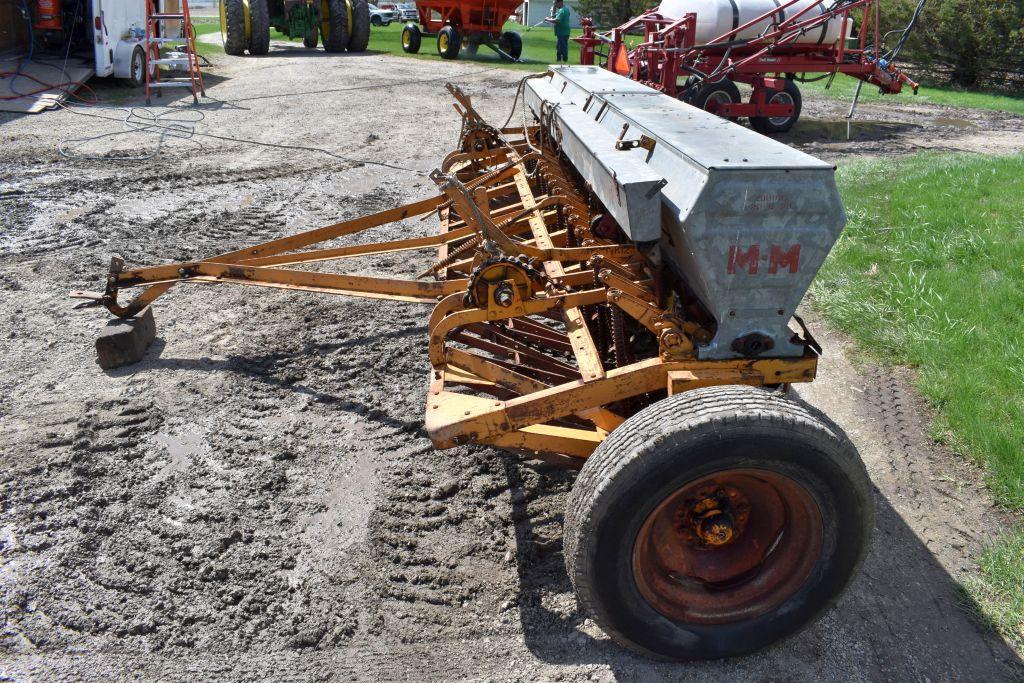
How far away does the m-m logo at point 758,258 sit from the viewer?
2479 mm

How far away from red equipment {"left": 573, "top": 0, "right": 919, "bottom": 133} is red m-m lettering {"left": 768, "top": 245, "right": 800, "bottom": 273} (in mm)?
7577

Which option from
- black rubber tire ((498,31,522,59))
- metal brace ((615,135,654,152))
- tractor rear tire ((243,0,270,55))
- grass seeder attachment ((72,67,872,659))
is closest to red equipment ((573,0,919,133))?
metal brace ((615,135,654,152))

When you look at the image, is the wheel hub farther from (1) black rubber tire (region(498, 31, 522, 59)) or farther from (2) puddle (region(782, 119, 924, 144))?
(1) black rubber tire (region(498, 31, 522, 59))

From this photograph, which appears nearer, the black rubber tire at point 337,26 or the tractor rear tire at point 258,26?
the tractor rear tire at point 258,26

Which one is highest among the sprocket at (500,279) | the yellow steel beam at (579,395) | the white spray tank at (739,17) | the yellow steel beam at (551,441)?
the white spray tank at (739,17)

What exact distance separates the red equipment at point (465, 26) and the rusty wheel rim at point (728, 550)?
1675 centimetres

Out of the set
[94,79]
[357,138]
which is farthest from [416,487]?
[94,79]

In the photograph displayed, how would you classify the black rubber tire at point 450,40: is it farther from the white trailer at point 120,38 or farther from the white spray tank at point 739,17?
the white spray tank at point 739,17

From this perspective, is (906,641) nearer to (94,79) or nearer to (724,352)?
(724,352)

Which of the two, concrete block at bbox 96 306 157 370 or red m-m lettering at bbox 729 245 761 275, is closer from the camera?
red m-m lettering at bbox 729 245 761 275

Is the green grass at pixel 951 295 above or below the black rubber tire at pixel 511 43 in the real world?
below

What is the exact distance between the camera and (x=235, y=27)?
15867 millimetres

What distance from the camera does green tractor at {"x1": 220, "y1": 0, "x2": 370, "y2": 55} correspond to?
16.1 meters

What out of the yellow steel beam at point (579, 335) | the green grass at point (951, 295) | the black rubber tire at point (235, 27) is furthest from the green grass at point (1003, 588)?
the black rubber tire at point (235, 27)
